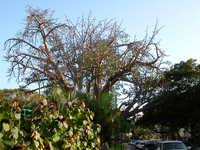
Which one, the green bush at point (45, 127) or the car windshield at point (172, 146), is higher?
the green bush at point (45, 127)

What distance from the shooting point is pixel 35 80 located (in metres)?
29.8

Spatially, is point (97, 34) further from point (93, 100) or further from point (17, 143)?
point (17, 143)

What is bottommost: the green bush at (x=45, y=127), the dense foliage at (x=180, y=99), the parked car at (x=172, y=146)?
the parked car at (x=172, y=146)

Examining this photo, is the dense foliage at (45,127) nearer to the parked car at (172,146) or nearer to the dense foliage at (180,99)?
the parked car at (172,146)

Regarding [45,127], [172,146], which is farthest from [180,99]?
[45,127]

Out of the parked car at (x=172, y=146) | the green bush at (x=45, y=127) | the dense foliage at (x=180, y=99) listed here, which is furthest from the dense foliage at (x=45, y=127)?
the dense foliage at (x=180, y=99)

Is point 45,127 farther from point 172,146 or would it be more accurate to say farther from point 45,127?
point 172,146

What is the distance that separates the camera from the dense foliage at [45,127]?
3926mm

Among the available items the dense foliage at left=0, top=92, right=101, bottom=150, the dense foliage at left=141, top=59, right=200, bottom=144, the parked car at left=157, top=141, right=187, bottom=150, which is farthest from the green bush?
the dense foliage at left=141, top=59, right=200, bottom=144

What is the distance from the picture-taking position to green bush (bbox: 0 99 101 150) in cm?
393

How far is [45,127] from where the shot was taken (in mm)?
4988

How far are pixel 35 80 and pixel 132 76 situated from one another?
7.63m

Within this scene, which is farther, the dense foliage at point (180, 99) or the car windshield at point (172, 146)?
the dense foliage at point (180, 99)

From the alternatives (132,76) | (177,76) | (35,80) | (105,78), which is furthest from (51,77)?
(177,76)
